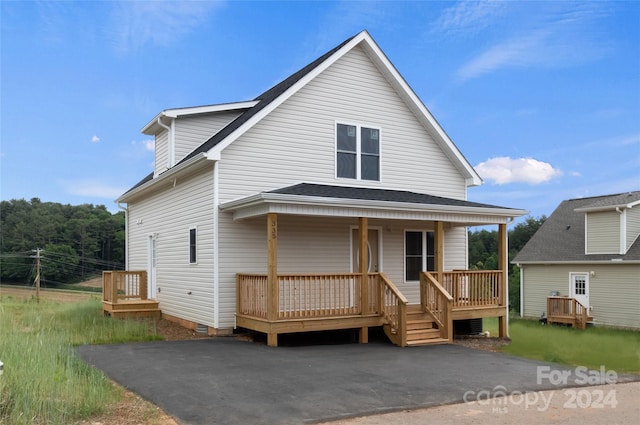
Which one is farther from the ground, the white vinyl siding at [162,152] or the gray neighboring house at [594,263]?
the white vinyl siding at [162,152]

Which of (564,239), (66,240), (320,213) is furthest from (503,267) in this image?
(66,240)

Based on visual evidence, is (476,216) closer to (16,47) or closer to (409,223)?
(409,223)

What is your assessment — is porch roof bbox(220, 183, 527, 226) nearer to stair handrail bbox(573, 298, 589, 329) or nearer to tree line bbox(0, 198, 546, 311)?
stair handrail bbox(573, 298, 589, 329)

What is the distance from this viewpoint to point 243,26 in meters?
16.5

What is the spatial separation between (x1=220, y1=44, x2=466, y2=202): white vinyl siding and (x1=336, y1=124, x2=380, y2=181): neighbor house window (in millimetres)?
190

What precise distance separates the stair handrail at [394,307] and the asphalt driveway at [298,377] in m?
A: 0.47

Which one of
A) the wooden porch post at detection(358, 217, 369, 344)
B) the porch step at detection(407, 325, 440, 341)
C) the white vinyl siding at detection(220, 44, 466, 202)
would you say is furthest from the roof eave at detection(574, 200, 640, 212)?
the wooden porch post at detection(358, 217, 369, 344)

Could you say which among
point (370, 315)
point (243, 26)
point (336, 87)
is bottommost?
point (370, 315)

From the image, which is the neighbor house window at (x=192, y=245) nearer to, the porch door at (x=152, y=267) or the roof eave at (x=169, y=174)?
the roof eave at (x=169, y=174)

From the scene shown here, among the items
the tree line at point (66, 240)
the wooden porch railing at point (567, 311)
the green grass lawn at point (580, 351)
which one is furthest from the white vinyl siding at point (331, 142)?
the tree line at point (66, 240)

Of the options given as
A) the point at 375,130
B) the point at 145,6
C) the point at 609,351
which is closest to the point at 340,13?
the point at 375,130

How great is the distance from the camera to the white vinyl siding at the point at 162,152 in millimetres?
16234

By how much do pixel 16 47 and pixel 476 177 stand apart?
13.7m

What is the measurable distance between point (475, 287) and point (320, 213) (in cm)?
515
